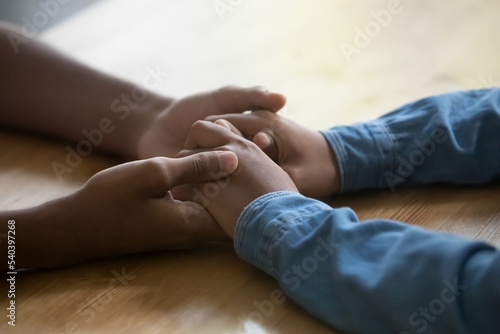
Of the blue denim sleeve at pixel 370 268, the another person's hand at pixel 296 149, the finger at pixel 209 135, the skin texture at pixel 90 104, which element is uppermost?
the skin texture at pixel 90 104

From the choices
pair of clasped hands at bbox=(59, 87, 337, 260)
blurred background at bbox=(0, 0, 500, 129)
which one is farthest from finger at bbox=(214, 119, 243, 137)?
blurred background at bbox=(0, 0, 500, 129)

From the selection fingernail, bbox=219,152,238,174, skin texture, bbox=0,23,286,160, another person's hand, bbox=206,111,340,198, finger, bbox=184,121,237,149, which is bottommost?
another person's hand, bbox=206,111,340,198

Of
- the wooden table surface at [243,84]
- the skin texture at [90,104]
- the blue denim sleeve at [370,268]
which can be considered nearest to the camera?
the blue denim sleeve at [370,268]

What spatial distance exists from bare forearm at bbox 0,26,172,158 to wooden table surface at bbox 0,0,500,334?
38mm

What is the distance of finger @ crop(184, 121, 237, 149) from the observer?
0.85 meters

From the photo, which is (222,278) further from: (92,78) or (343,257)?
(92,78)

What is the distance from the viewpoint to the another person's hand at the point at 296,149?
0.87m

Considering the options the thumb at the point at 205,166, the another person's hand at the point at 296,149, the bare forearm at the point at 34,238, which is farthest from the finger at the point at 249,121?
the bare forearm at the point at 34,238

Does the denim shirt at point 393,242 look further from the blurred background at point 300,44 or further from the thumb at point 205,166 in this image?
A: the blurred background at point 300,44

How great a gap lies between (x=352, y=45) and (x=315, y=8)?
266mm

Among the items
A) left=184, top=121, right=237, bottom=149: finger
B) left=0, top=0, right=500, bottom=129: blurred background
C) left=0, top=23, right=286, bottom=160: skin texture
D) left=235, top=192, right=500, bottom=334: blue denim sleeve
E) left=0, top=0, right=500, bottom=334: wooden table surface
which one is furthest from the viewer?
left=0, top=0, right=500, bottom=129: blurred background

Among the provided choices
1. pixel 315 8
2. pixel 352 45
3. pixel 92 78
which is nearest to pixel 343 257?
pixel 92 78

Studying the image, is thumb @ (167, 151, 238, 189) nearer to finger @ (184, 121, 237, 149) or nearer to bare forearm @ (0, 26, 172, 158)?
finger @ (184, 121, 237, 149)

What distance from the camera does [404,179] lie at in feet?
2.93
